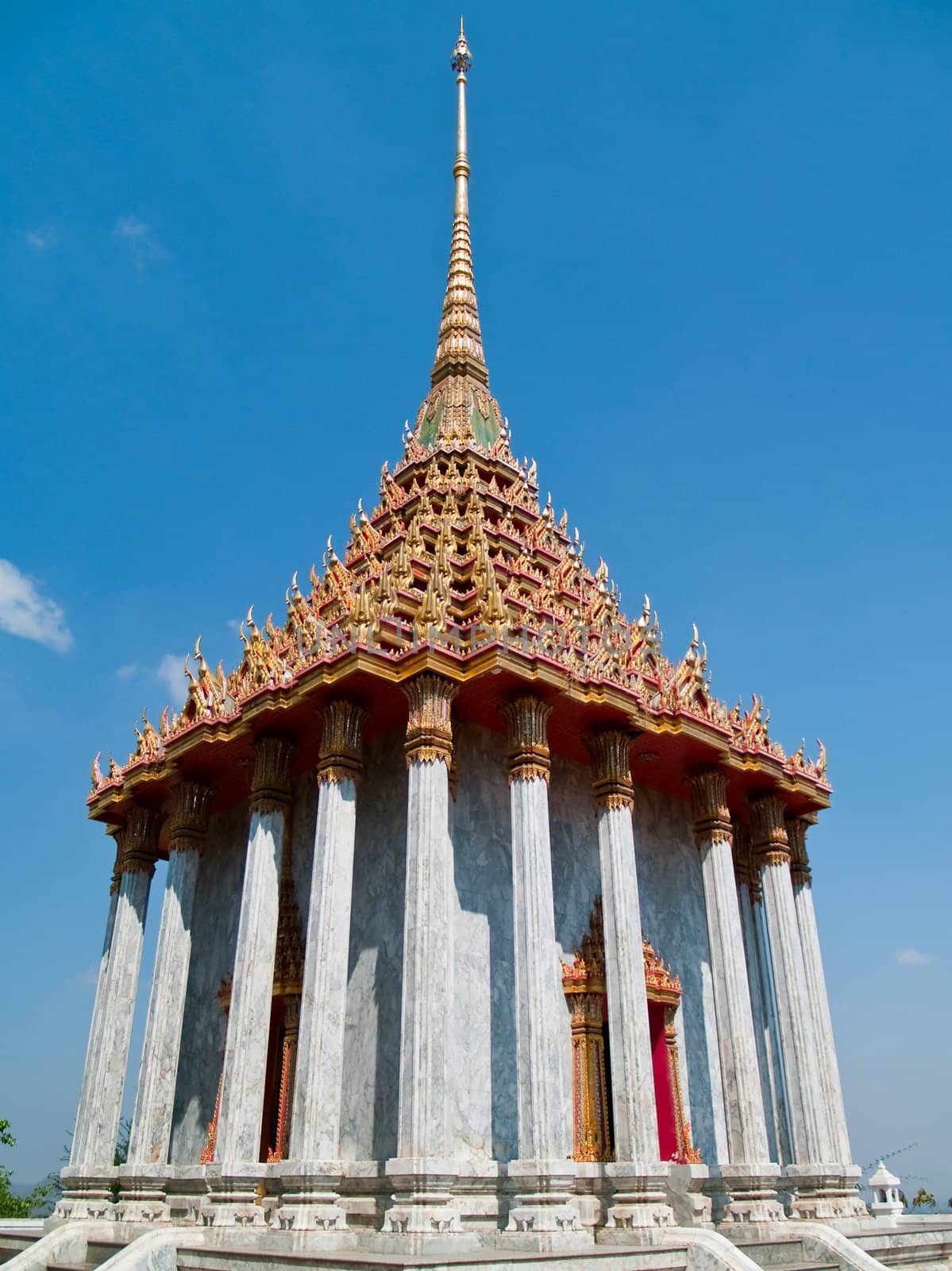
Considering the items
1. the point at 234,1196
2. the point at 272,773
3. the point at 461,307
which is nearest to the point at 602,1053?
the point at 234,1196

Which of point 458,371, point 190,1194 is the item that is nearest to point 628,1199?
point 190,1194

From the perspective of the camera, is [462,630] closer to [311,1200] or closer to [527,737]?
[527,737]

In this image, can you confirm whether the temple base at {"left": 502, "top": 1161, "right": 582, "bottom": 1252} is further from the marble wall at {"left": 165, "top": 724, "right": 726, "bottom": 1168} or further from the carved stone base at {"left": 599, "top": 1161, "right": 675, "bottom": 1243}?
the marble wall at {"left": 165, "top": 724, "right": 726, "bottom": 1168}

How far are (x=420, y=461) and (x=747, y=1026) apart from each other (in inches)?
592

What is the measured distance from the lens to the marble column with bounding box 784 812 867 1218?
21.3m

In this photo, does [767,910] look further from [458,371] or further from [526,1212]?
[458,371]

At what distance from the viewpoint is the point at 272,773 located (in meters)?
21.2

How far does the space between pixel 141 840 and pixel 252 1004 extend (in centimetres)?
770

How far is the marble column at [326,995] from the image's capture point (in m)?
16.6

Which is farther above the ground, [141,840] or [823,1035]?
[141,840]

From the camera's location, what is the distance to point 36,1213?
4128 cm

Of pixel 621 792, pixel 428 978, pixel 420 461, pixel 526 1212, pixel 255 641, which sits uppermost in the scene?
pixel 420 461

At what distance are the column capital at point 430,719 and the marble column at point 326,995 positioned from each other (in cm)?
143

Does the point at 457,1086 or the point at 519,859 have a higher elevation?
the point at 519,859
